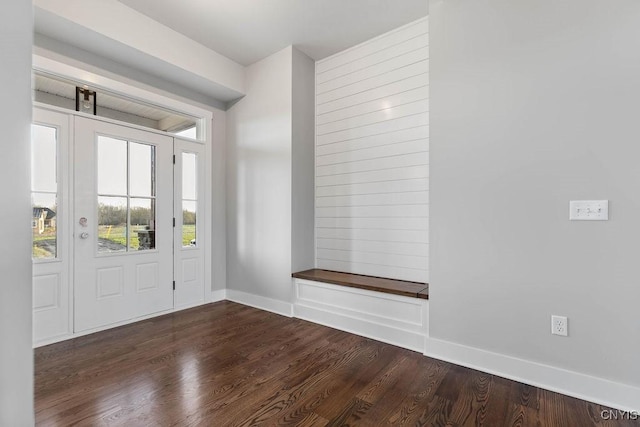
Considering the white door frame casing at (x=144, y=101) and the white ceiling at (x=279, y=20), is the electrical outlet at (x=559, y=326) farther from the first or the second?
the white door frame casing at (x=144, y=101)

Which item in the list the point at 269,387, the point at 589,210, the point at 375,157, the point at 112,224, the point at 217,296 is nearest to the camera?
the point at 589,210

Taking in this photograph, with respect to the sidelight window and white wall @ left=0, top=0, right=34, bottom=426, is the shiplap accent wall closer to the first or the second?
the sidelight window

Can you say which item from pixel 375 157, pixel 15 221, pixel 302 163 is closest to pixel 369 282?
pixel 375 157

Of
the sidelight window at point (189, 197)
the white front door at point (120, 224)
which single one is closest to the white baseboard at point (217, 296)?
the white front door at point (120, 224)

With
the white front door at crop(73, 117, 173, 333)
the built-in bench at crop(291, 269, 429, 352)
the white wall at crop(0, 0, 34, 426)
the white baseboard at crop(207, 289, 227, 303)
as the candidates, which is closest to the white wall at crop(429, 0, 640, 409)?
the built-in bench at crop(291, 269, 429, 352)

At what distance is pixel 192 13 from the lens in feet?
9.52

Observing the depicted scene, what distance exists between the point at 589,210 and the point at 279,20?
9.79 feet

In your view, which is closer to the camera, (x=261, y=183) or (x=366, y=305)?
(x=366, y=305)

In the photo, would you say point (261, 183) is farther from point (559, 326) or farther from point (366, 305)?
point (559, 326)

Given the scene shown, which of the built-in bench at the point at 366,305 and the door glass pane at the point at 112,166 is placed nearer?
the built-in bench at the point at 366,305

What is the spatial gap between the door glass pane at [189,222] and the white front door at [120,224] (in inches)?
6.5

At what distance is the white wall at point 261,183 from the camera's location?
11.6 feet

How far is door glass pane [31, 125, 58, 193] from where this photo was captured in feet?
8.79

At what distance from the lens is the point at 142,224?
11.2 feet
